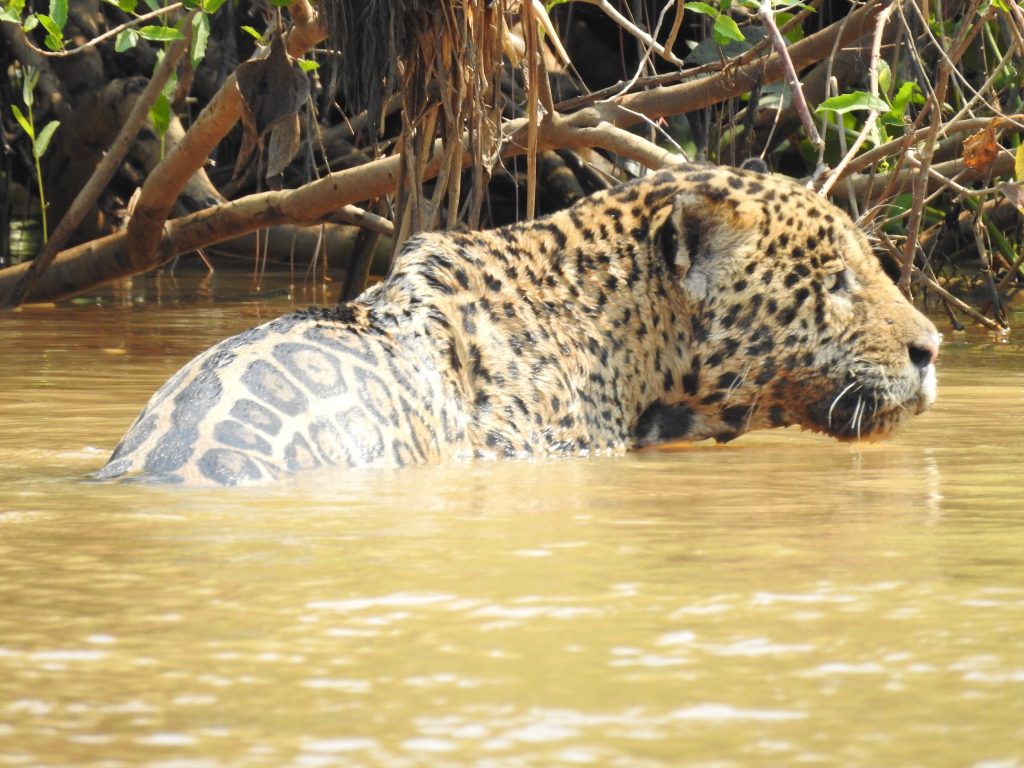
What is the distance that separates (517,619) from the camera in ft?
8.77

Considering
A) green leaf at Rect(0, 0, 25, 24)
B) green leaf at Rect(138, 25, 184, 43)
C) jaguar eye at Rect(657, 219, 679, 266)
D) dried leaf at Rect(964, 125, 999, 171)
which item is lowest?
jaguar eye at Rect(657, 219, 679, 266)

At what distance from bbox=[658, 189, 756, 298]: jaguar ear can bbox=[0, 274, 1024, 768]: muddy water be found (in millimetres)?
624

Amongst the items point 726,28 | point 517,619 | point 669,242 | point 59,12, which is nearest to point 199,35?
point 59,12

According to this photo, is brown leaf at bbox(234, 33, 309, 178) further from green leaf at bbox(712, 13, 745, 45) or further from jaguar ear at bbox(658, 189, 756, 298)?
jaguar ear at bbox(658, 189, 756, 298)

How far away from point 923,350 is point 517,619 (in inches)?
98.7

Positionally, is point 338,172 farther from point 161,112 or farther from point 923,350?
point 923,350

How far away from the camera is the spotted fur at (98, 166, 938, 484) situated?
14.7ft

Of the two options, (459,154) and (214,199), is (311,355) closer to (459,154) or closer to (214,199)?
(459,154)

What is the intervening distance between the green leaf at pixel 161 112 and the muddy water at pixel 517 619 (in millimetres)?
3378

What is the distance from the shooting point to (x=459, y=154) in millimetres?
5871

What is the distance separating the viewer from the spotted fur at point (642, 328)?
4.48 metres

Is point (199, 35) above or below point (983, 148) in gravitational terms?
above

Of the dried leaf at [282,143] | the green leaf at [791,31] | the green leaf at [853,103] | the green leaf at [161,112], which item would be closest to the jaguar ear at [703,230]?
the green leaf at [853,103]

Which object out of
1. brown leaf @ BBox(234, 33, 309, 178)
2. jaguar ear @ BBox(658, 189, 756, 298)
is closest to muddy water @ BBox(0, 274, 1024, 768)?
jaguar ear @ BBox(658, 189, 756, 298)
